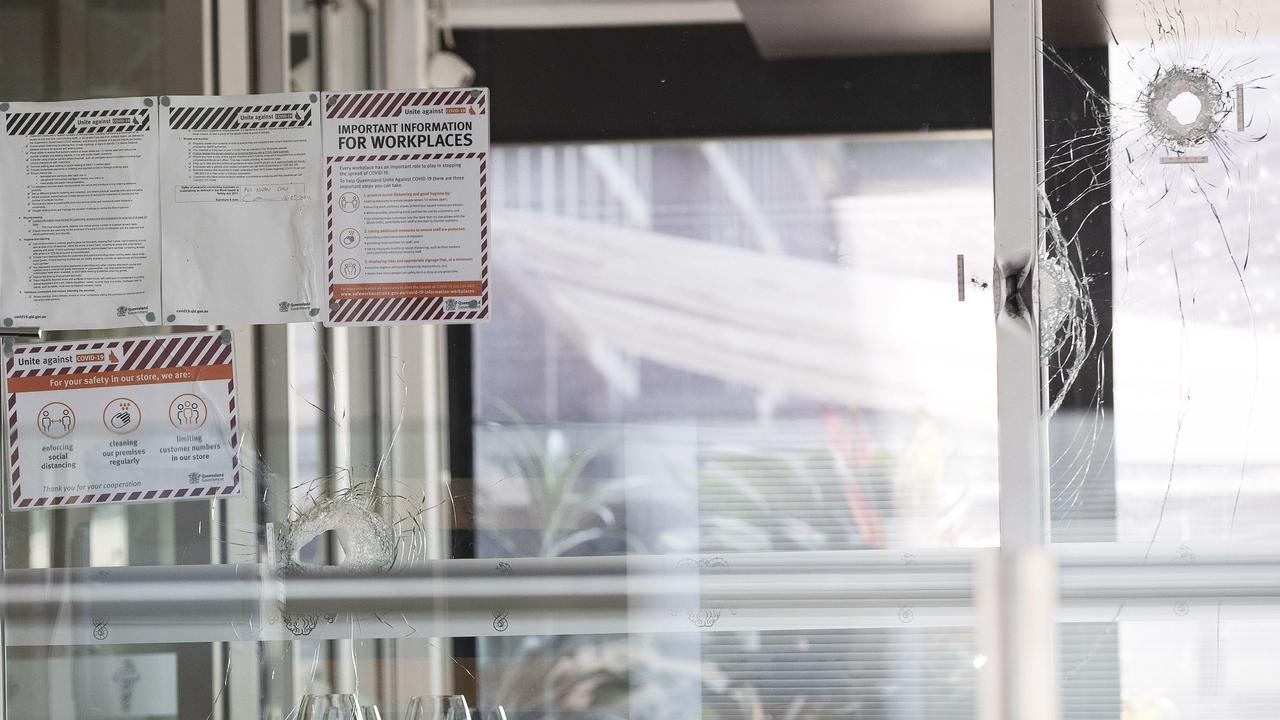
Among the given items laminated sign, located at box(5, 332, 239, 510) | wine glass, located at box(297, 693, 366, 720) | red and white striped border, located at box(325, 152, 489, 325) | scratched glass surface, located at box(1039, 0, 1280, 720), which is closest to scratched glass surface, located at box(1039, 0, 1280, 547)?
scratched glass surface, located at box(1039, 0, 1280, 720)

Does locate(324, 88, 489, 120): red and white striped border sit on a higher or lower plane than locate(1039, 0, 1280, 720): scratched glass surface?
higher

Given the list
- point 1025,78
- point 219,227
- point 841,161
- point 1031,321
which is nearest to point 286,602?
point 219,227

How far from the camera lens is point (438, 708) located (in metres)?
1.29

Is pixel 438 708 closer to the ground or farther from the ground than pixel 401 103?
closer to the ground

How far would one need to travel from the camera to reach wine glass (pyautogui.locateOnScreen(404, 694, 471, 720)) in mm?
1283

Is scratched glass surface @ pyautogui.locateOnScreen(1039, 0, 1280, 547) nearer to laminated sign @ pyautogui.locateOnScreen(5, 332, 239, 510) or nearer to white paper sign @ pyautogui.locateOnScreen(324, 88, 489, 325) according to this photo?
white paper sign @ pyautogui.locateOnScreen(324, 88, 489, 325)

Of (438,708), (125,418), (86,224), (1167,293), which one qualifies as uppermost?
(86,224)

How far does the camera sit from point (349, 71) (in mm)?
1307

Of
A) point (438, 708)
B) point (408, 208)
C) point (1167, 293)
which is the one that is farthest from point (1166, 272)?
point (438, 708)

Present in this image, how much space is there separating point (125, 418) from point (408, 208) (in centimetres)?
45

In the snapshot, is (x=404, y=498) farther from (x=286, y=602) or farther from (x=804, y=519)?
(x=804, y=519)

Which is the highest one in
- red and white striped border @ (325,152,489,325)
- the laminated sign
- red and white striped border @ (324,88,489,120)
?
red and white striped border @ (324,88,489,120)

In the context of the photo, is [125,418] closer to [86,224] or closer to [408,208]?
[86,224]

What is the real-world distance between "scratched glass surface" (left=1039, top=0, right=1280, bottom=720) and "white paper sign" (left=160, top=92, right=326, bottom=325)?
3.05ft
